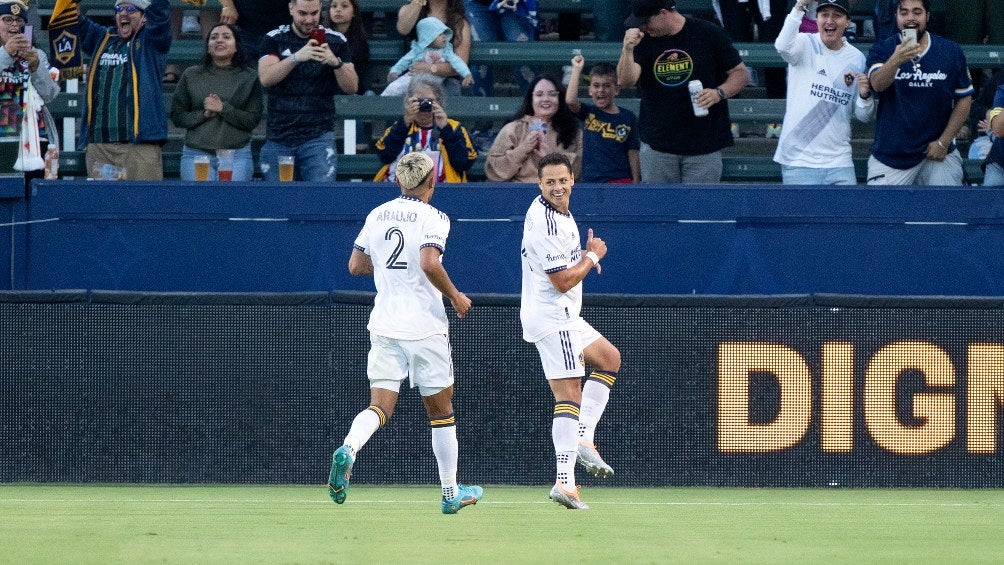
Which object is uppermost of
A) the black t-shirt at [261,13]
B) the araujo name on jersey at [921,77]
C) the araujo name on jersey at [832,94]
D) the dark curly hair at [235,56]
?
the black t-shirt at [261,13]

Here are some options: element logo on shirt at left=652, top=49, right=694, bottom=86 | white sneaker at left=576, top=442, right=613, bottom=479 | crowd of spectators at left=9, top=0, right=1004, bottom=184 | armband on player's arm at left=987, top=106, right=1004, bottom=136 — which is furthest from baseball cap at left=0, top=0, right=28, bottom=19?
armband on player's arm at left=987, top=106, right=1004, bottom=136

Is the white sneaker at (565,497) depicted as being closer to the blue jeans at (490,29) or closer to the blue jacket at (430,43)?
the blue jacket at (430,43)

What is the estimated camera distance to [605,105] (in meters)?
11.9

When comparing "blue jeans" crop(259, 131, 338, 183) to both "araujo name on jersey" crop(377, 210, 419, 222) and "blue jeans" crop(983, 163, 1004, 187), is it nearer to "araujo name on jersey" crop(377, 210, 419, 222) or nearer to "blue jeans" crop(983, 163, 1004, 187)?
"araujo name on jersey" crop(377, 210, 419, 222)

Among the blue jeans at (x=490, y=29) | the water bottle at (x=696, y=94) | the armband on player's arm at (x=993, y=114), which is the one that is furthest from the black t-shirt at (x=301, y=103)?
the armband on player's arm at (x=993, y=114)

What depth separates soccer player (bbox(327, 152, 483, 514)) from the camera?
8.17 meters

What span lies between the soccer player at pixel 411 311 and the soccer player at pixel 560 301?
1.90ft

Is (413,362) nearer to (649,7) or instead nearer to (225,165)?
(225,165)

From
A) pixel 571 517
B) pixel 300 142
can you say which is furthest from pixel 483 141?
pixel 571 517

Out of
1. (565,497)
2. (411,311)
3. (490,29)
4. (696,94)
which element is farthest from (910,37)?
(411,311)

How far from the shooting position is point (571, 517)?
329 inches

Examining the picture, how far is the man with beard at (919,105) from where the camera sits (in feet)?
37.8

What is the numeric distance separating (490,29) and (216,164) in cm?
309

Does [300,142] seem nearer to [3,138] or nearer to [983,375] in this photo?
[3,138]
